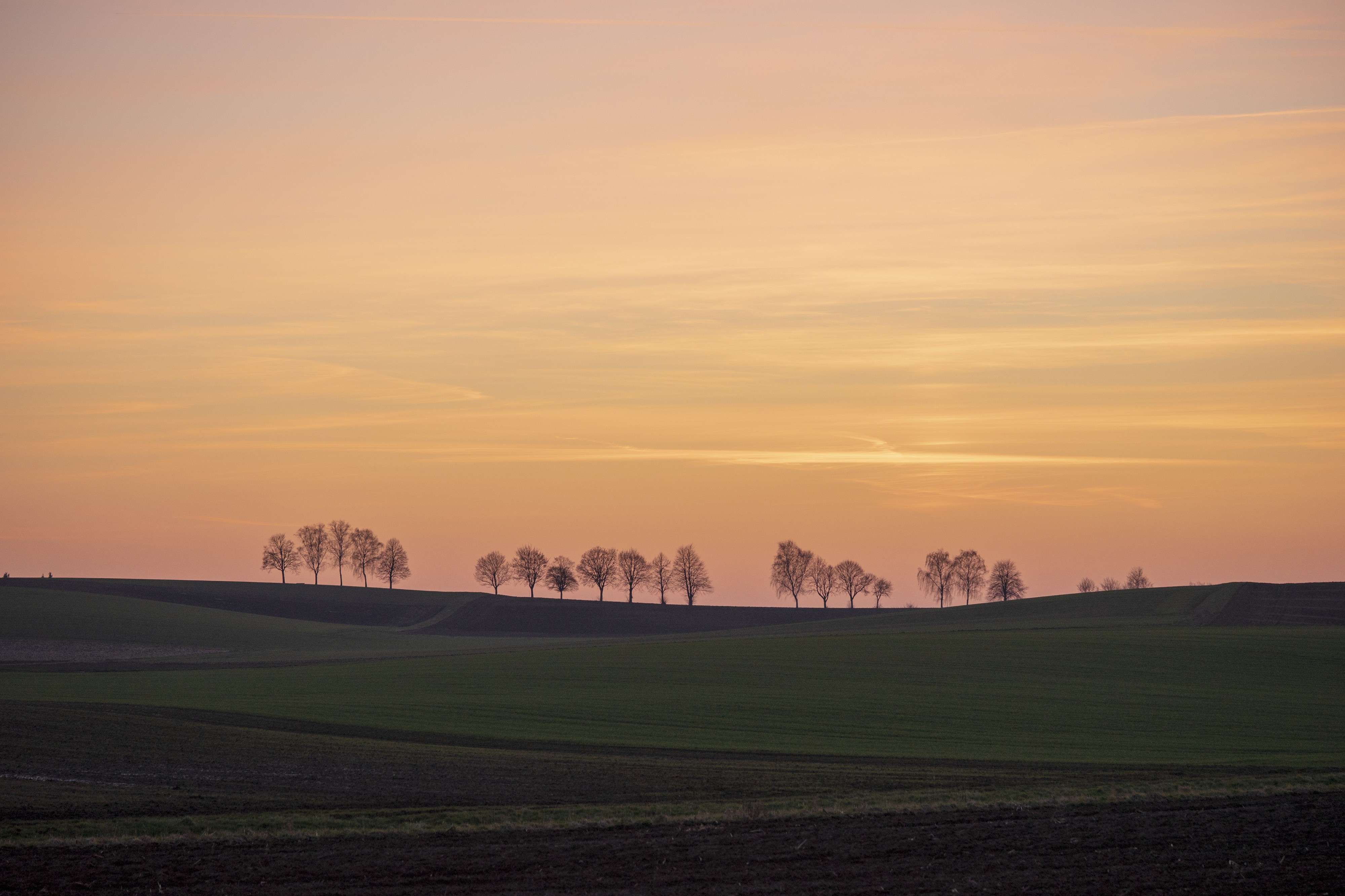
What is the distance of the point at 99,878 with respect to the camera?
17.7 metres

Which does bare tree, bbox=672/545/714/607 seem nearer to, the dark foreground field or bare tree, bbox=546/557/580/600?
bare tree, bbox=546/557/580/600

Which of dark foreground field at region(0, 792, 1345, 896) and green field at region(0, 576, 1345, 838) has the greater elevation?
dark foreground field at region(0, 792, 1345, 896)

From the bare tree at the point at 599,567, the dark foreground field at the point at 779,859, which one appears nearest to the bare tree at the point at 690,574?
the bare tree at the point at 599,567

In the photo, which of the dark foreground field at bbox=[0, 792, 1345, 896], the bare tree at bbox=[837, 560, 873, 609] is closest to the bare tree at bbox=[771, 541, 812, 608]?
the bare tree at bbox=[837, 560, 873, 609]

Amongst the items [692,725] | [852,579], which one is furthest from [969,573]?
[692,725]

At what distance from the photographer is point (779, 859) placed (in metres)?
19.3

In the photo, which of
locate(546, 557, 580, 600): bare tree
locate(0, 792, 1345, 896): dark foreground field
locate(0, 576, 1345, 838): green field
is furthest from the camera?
locate(546, 557, 580, 600): bare tree

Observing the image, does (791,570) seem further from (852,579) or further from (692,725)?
(692,725)

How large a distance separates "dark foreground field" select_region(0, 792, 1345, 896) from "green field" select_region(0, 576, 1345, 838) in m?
2.02

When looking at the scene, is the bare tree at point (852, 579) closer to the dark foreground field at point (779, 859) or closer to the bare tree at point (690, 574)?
the bare tree at point (690, 574)

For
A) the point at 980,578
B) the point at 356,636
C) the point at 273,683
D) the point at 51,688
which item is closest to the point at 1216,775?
the point at 273,683

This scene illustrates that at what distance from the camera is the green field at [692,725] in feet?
84.8

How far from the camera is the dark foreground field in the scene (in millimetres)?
17453

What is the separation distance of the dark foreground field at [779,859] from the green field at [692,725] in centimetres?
202
